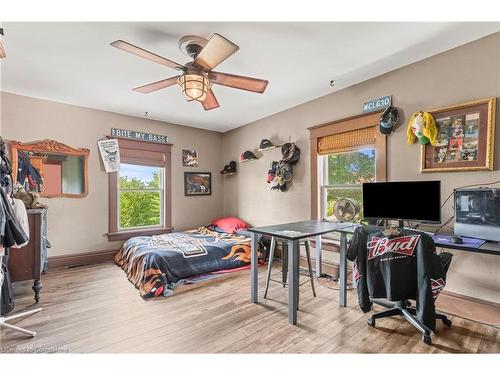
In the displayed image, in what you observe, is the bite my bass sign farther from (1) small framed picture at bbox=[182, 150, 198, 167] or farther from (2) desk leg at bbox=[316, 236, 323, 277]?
(2) desk leg at bbox=[316, 236, 323, 277]

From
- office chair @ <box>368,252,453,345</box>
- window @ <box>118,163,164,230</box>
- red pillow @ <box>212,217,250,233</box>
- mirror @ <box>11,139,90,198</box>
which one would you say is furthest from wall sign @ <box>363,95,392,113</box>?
mirror @ <box>11,139,90,198</box>

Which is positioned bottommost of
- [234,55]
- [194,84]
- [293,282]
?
[293,282]

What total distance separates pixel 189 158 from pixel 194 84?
9.61 ft

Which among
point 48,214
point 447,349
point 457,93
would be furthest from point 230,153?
point 447,349

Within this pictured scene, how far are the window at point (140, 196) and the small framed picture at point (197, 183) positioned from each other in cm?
48

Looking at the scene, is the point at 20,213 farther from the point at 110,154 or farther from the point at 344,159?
the point at 344,159

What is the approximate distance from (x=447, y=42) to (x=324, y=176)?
1.90m

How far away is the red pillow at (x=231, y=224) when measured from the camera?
14.6ft

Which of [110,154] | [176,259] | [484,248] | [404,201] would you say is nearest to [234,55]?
[404,201]

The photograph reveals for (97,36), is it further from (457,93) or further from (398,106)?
(457,93)

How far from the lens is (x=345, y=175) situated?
3270 mm

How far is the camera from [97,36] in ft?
6.70

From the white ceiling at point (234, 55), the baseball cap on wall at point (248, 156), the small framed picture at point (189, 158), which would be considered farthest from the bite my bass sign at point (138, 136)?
the baseball cap on wall at point (248, 156)

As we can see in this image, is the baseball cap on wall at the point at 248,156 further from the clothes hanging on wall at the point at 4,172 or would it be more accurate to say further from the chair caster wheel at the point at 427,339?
the chair caster wheel at the point at 427,339
